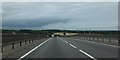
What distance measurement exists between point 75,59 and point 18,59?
3254 mm

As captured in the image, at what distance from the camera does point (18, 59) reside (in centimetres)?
1641

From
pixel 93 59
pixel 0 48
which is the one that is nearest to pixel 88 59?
pixel 93 59

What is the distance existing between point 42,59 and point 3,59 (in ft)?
7.41

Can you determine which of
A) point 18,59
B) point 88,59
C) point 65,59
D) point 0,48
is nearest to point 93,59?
point 88,59

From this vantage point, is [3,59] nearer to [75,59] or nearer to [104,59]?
[75,59]

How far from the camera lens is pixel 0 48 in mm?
22344

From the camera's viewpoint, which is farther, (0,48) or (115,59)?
(0,48)

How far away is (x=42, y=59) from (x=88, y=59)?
8.48 feet

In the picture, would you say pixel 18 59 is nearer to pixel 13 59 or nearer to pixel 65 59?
pixel 13 59

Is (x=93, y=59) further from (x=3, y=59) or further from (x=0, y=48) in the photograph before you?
(x=0, y=48)

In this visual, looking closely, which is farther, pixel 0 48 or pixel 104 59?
pixel 0 48

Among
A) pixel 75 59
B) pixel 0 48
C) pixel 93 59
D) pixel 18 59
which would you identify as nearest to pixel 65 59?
pixel 75 59

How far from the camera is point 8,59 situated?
16469 millimetres

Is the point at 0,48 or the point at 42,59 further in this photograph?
the point at 0,48
